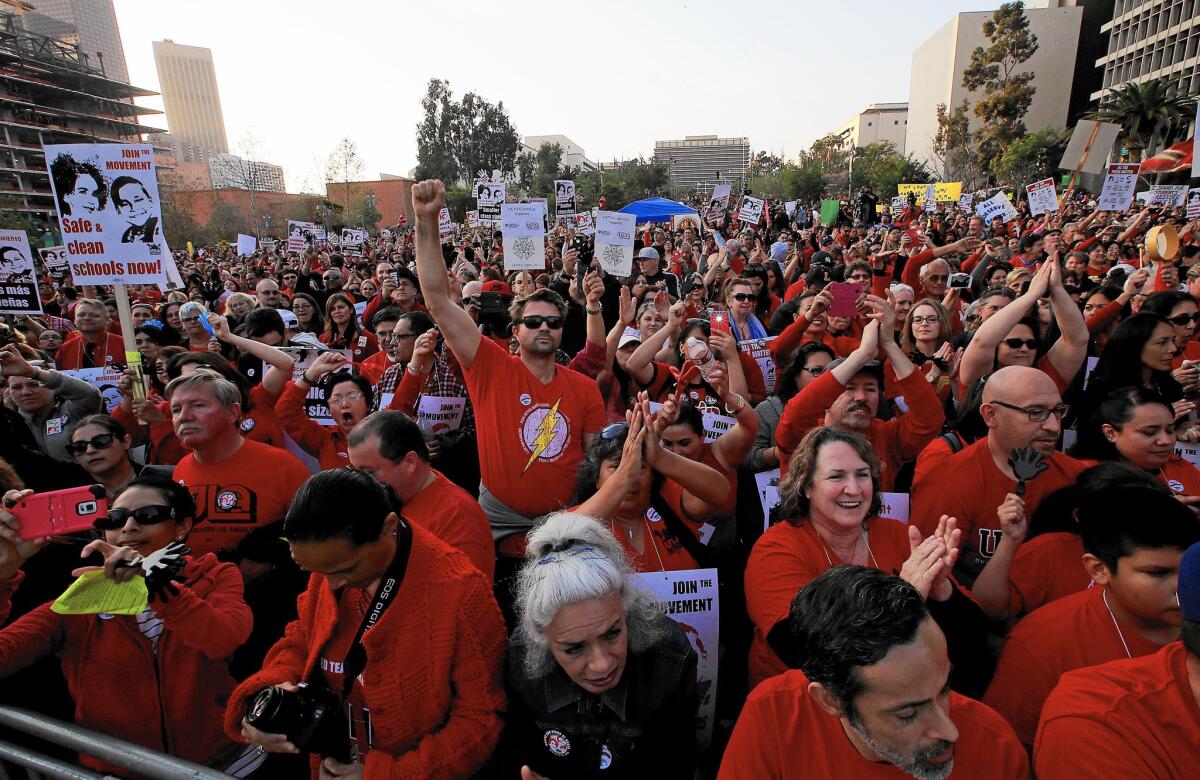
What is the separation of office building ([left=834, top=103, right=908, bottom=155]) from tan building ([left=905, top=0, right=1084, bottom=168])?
4287 centimetres

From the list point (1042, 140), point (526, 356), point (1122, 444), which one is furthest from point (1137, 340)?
point (1042, 140)

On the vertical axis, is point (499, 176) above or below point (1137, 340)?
above

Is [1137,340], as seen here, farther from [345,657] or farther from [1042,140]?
[1042,140]

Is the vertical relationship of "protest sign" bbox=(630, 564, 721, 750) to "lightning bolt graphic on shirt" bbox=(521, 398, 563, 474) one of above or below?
below

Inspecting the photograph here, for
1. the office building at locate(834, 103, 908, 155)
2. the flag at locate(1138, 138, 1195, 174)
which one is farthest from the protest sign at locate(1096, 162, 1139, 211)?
the office building at locate(834, 103, 908, 155)

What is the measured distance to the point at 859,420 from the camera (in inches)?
128

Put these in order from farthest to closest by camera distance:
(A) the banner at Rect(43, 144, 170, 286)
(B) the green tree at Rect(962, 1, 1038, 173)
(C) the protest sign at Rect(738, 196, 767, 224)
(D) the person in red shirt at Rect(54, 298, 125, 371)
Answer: (B) the green tree at Rect(962, 1, 1038, 173) < (C) the protest sign at Rect(738, 196, 767, 224) < (D) the person in red shirt at Rect(54, 298, 125, 371) < (A) the banner at Rect(43, 144, 170, 286)

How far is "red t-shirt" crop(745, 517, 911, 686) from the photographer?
2.25 m

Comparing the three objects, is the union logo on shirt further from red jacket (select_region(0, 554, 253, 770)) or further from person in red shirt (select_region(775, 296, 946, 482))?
red jacket (select_region(0, 554, 253, 770))

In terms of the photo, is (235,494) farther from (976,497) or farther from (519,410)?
(976,497)

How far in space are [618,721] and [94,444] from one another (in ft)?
9.36

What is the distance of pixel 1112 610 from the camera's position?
191 cm

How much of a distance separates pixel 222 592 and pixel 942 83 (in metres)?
90.9

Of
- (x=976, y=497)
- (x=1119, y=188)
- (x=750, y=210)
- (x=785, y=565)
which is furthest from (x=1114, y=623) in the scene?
(x=1119, y=188)
